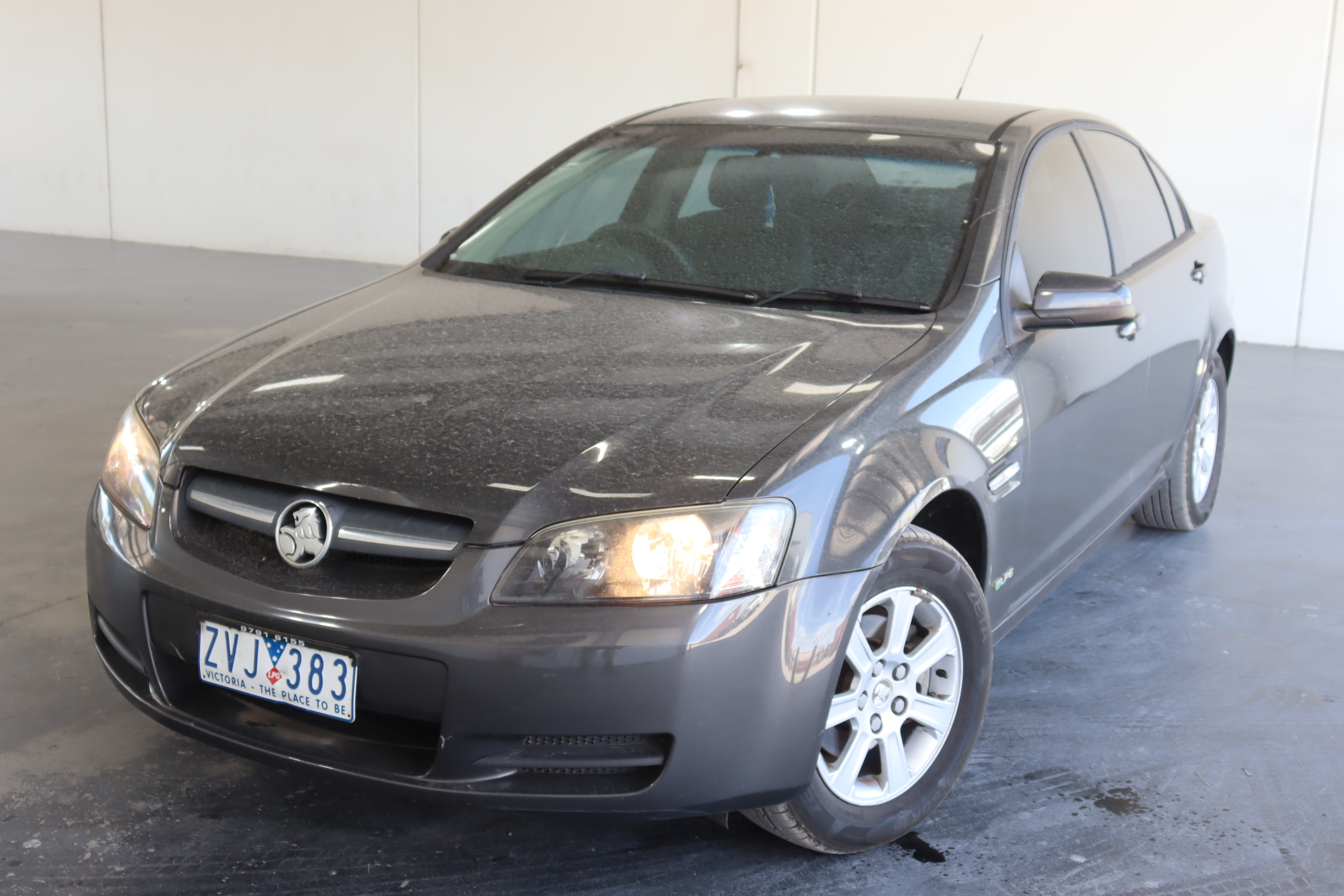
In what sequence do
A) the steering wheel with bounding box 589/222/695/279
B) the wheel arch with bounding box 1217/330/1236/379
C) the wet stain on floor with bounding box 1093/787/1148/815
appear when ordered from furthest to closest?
the wheel arch with bounding box 1217/330/1236/379 < the steering wheel with bounding box 589/222/695/279 < the wet stain on floor with bounding box 1093/787/1148/815

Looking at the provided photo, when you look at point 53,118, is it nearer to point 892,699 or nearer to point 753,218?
point 753,218

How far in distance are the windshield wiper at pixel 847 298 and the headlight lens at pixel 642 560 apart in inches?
30.7

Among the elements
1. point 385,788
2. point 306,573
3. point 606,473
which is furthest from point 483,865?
point 606,473

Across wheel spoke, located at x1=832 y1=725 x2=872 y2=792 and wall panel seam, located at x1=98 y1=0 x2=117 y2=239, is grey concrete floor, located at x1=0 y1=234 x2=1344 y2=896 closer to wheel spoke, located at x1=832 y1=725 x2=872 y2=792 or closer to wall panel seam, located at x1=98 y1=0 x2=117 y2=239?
wheel spoke, located at x1=832 y1=725 x2=872 y2=792

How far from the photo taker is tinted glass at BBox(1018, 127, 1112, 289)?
247cm

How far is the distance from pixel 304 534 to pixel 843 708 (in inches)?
33.9

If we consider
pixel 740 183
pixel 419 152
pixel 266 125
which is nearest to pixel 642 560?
pixel 740 183

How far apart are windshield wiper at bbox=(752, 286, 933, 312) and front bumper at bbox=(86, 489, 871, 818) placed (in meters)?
0.68

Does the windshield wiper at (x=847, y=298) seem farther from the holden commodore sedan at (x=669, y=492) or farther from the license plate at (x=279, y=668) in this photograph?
the license plate at (x=279, y=668)

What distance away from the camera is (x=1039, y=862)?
6.51ft

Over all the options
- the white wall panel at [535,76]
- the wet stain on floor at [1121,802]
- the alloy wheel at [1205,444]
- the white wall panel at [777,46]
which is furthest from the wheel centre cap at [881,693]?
the white wall panel at [535,76]

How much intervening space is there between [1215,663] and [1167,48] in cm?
566

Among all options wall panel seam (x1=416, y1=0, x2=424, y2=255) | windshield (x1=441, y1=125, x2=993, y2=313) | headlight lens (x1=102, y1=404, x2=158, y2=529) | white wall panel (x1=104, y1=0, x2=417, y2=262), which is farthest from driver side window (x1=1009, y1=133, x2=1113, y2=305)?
white wall panel (x1=104, y1=0, x2=417, y2=262)

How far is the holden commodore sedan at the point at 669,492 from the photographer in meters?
1.62
